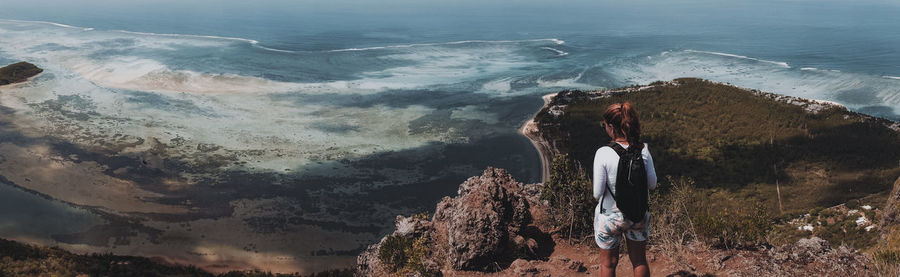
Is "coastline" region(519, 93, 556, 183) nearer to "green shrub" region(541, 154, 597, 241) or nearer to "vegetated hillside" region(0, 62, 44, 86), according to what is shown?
"green shrub" region(541, 154, 597, 241)

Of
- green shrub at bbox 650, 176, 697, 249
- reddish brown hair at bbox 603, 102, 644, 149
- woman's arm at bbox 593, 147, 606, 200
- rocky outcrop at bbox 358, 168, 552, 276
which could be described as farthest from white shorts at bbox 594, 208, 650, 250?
rocky outcrop at bbox 358, 168, 552, 276

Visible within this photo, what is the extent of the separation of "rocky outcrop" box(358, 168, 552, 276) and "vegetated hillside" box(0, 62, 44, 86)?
75.2 metres

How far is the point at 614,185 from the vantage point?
662 cm

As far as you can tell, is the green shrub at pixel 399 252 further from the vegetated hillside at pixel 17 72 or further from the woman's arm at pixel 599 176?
the vegetated hillside at pixel 17 72

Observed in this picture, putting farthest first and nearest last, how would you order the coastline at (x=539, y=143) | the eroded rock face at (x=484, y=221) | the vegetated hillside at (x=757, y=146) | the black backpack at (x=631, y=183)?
the coastline at (x=539, y=143) → the vegetated hillside at (x=757, y=146) → the eroded rock face at (x=484, y=221) → the black backpack at (x=631, y=183)

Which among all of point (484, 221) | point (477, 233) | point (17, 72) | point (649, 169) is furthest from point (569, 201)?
point (17, 72)

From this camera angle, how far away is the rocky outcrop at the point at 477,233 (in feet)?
44.6

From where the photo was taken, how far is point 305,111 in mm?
60812

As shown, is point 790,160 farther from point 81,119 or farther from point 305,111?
point 81,119

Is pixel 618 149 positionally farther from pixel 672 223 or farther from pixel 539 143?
pixel 539 143

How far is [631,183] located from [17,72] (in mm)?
91866

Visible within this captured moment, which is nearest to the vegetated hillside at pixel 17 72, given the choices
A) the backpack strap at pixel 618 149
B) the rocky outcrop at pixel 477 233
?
the rocky outcrop at pixel 477 233

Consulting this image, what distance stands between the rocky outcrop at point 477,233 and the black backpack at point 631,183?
6655mm

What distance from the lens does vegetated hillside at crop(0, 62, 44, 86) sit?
67.7m
